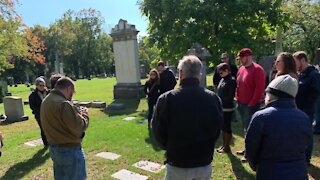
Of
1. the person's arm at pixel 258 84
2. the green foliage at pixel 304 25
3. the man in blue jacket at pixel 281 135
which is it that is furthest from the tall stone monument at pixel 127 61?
the green foliage at pixel 304 25

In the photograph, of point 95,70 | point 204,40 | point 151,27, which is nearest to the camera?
point 204,40

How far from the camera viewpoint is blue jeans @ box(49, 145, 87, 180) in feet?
13.5

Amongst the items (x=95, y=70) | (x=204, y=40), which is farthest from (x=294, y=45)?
(x=95, y=70)

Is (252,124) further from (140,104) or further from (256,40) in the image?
(256,40)

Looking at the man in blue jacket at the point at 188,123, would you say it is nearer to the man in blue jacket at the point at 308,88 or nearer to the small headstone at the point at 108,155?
the man in blue jacket at the point at 308,88

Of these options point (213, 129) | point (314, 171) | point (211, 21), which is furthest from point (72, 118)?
point (211, 21)

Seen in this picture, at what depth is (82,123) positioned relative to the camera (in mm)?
4031

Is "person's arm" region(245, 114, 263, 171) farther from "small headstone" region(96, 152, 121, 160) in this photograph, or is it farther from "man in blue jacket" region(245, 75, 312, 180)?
"small headstone" region(96, 152, 121, 160)

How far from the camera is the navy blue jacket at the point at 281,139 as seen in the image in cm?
284

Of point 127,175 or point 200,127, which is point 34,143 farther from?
point 200,127

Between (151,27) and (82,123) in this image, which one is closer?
(82,123)

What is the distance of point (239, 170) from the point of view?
552 cm

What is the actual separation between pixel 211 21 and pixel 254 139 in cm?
1227

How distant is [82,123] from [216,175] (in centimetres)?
262
